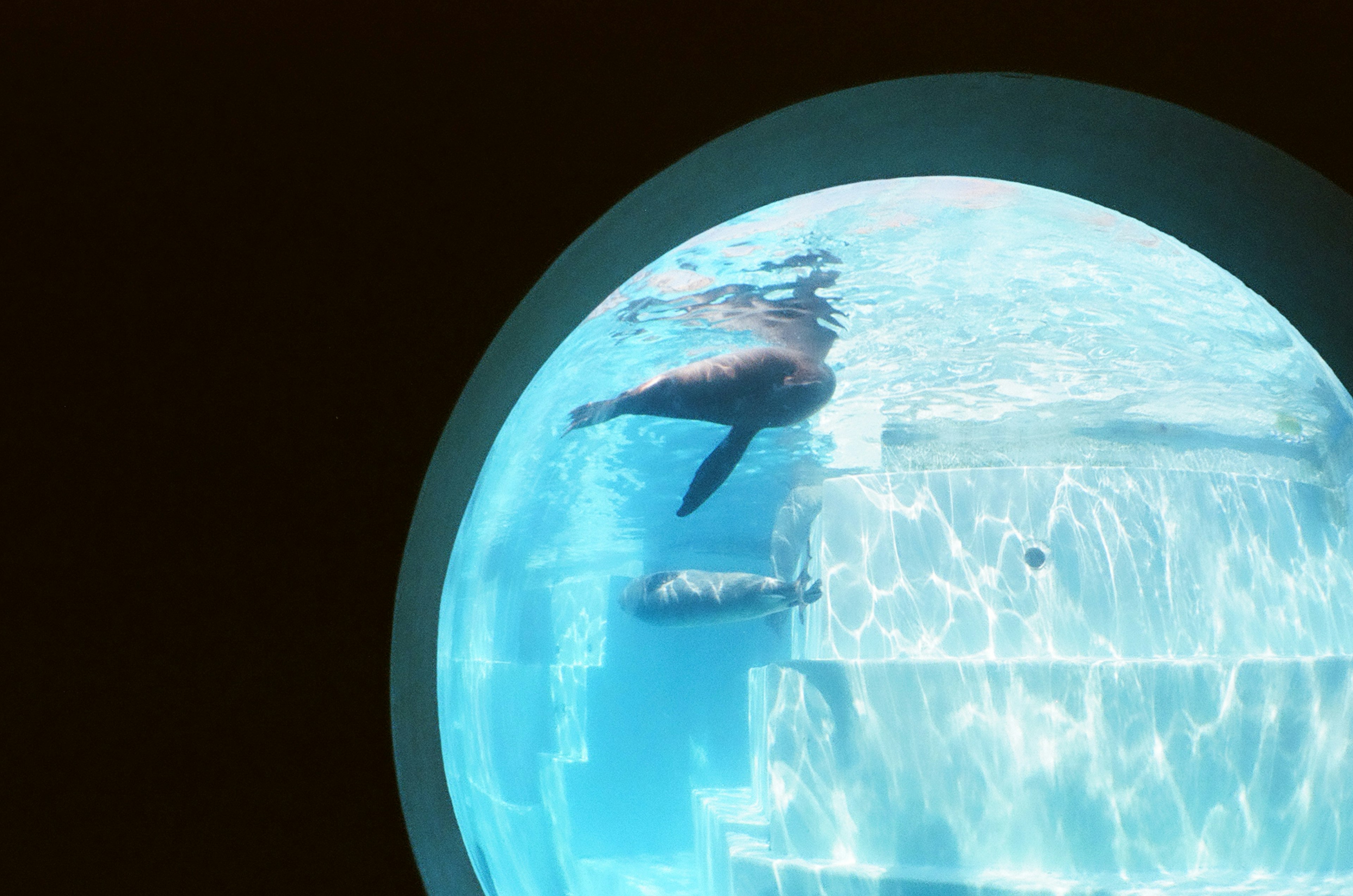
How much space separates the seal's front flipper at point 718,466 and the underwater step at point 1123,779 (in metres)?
3.26

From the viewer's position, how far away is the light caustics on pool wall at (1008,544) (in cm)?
859

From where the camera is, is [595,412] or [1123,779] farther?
[1123,779]

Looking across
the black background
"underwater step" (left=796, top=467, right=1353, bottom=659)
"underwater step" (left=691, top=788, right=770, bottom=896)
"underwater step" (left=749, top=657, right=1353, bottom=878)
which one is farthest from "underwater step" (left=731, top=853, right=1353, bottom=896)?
the black background

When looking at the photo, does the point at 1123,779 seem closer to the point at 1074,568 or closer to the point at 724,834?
the point at 1074,568

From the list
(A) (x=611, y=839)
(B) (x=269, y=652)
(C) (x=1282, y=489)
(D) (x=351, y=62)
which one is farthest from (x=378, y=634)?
(A) (x=611, y=839)

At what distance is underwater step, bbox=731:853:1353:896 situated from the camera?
7973mm

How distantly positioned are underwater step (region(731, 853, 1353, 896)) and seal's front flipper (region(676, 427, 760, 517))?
12.5 feet

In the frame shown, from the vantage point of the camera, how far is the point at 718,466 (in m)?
7.94

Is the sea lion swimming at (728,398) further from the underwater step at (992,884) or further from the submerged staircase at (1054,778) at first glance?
the underwater step at (992,884)

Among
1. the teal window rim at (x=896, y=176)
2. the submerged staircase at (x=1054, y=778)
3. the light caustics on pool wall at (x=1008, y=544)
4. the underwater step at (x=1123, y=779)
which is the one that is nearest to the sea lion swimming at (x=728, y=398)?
the light caustics on pool wall at (x=1008, y=544)

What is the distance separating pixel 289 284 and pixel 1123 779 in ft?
30.0

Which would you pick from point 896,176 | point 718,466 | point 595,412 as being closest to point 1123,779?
point 718,466

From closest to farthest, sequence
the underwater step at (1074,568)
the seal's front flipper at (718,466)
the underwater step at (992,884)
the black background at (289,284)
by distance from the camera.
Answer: the black background at (289,284), the seal's front flipper at (718,466), the underwater step at (992,884), the underwater step at (1074,568)

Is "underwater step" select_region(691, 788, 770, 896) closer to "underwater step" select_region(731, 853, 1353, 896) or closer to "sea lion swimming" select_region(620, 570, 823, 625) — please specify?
"underwater step" select_region(731, 853, 1353, 896)
